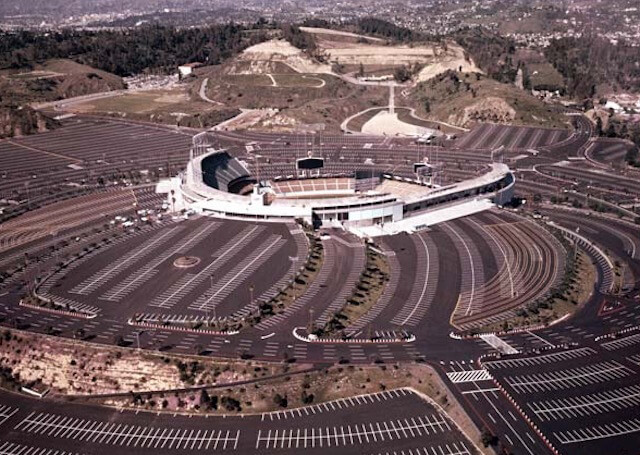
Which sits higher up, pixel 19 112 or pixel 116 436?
pixel 19 112

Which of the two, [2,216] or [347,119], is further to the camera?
[347,119]

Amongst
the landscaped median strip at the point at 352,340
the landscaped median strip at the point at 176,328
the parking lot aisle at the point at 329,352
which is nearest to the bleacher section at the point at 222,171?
the landscaped median strip at the point at 176,328

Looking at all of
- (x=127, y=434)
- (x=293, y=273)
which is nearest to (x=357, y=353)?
(x=293, y=273)

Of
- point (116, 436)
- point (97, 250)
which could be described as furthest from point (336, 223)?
point (116, 436)

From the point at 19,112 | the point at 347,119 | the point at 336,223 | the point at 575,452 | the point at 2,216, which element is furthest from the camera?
the point at 347,119

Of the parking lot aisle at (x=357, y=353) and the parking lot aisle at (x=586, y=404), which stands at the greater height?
the parking lot aisle at (x=357, y=353)

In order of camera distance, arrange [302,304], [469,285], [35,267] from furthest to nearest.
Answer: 1. [35,267]
2. [469,285]
3. [302,304]

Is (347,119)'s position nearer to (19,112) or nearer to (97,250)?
(19,112)

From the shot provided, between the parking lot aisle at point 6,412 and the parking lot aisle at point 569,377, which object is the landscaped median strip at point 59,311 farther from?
the parking lot aisle at point 569,377

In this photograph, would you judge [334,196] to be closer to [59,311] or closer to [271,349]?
[271,349]
